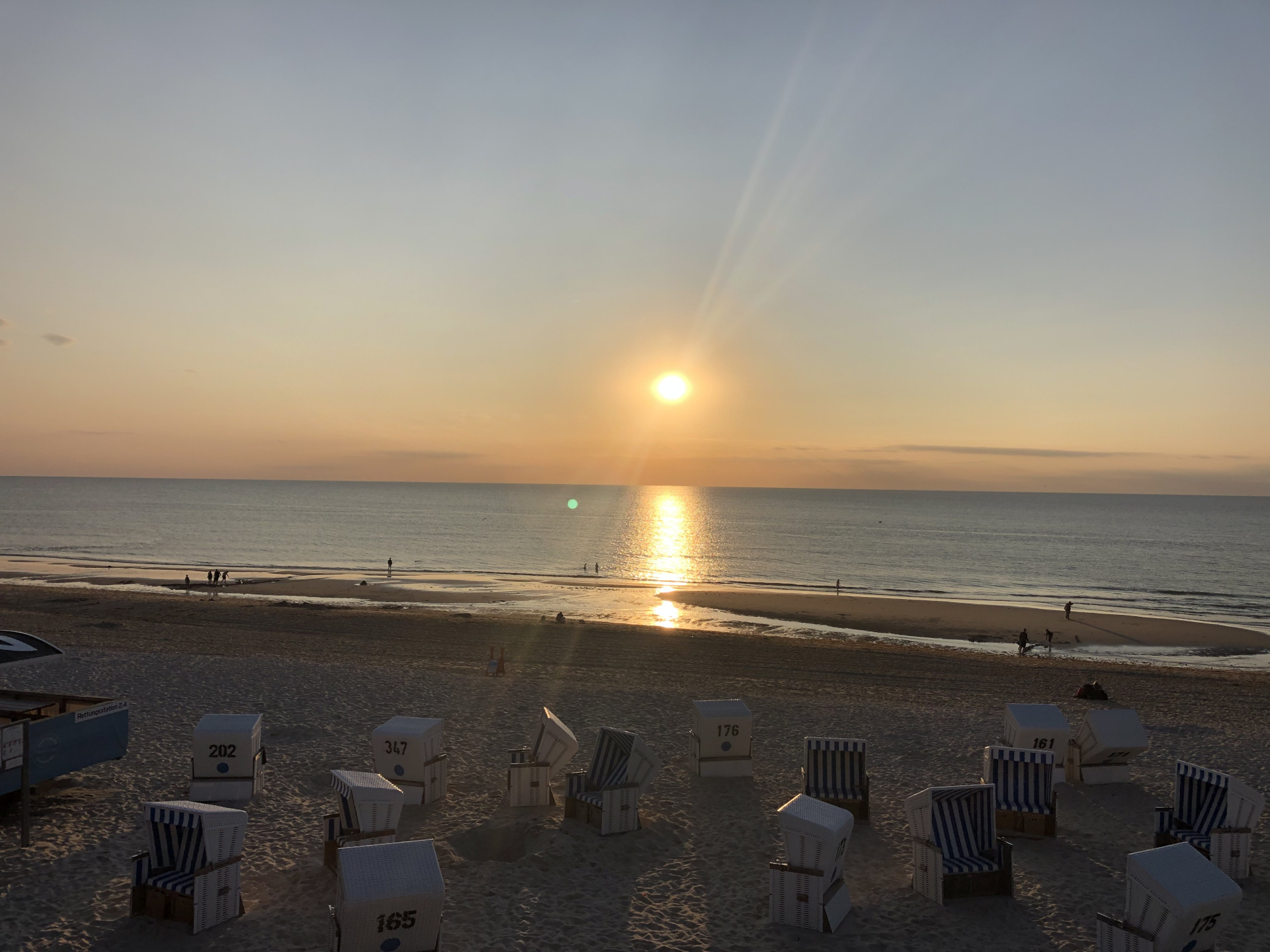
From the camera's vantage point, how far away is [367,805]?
395 inches

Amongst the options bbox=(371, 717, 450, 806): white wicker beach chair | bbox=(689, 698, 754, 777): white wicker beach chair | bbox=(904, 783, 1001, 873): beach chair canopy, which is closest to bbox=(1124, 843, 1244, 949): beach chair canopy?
bbox=(904, 783, 1001, 873): beach chair canopy

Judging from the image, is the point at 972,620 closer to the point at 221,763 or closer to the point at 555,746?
the point at 555,746

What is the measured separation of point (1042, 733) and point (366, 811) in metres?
11.4

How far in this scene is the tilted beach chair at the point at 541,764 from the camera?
13.0 metres

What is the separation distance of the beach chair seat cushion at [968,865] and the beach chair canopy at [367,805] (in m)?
6.81

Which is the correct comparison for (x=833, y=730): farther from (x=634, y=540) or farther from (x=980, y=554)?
(x=634, y=540)

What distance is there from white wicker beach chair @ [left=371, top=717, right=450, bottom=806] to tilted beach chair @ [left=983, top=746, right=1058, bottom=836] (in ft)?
28.3

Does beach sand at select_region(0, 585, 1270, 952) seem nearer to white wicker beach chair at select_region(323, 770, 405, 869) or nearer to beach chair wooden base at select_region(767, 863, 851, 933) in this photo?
beach chair wooden base at select_region(767, 863, 851, 933)

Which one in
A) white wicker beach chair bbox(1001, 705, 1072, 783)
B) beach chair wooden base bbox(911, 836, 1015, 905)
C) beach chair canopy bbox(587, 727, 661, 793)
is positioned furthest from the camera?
white wicker beach chair bbox(1001, 705, 1072, 783)

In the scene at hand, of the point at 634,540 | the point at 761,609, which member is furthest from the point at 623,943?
the point at 634,540

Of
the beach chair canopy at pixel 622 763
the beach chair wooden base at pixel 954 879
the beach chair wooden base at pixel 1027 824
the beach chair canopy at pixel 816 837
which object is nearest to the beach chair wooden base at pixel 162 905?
the beach chair canopy at pixel 622 763

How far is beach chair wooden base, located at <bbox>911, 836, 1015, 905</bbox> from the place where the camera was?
10.1 metres

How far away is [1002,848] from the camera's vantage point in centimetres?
1045

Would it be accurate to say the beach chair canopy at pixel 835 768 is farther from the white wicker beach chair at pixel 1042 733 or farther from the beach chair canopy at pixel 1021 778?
the white wicker beach chair at pixel 1042 733
